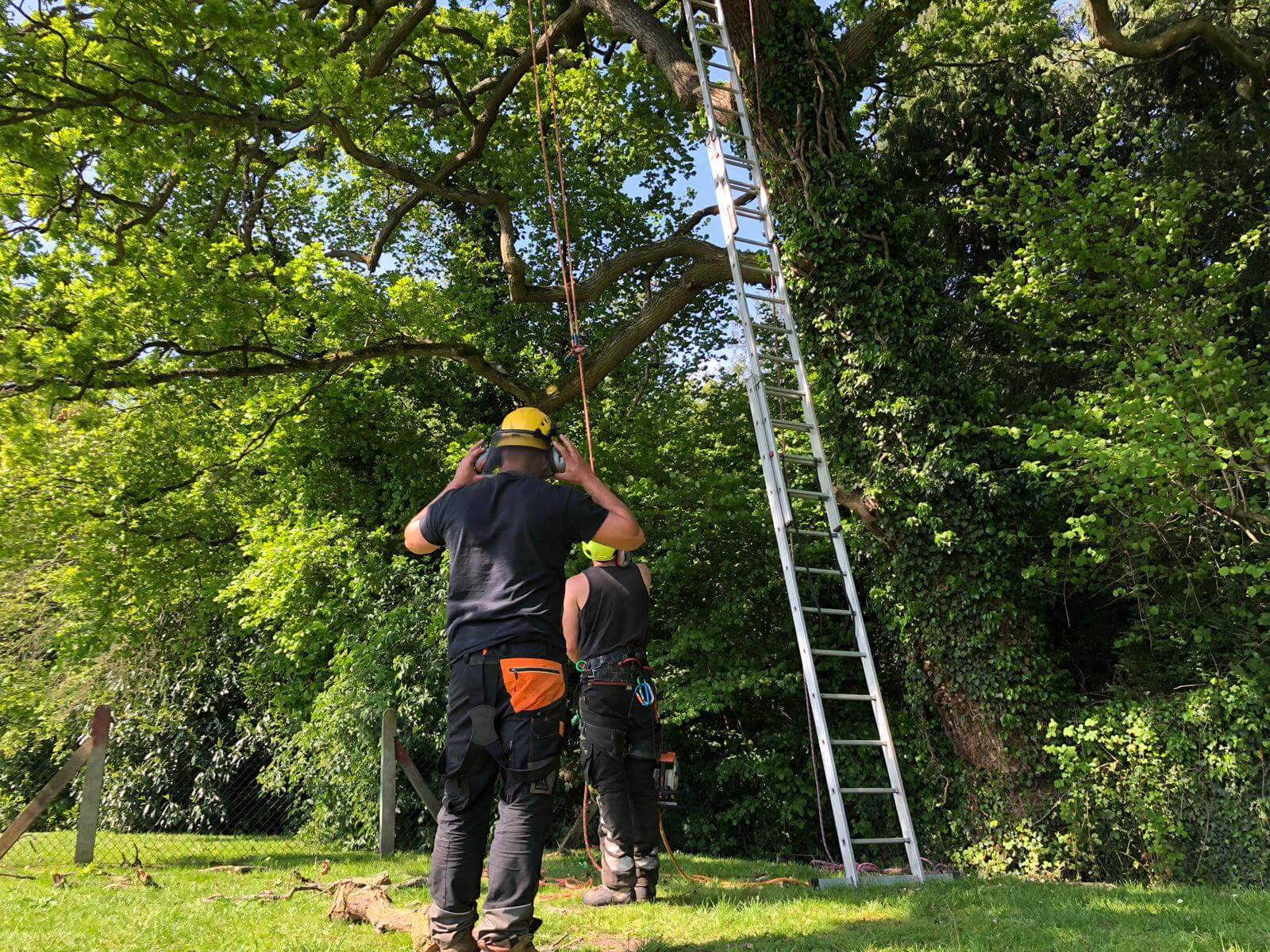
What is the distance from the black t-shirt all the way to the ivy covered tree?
451 cm

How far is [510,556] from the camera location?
3.36 meters

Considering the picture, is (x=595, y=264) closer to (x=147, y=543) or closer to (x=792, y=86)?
(x=792, y=86)

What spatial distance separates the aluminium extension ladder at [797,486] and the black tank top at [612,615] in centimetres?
140

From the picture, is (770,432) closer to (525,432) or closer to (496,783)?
(525,432)

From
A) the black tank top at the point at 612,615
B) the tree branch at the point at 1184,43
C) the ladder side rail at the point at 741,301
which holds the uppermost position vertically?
the tree branch at the point at 1184,43

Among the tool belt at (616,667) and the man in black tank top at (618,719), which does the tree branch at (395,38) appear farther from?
the tool belt at (616,667)

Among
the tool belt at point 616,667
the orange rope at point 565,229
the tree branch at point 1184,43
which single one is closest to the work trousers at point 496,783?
the tool belt at point 616,667

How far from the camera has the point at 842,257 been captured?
27.6ft

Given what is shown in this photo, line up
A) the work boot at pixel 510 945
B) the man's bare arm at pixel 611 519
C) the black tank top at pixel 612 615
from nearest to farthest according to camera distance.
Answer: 1. the work boot at pixel 510 945
2. the man's bare arm at pixel 611 519
3. the black tank top at pixel 612 615

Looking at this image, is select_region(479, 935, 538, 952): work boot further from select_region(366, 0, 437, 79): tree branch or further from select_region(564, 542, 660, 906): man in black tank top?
select_region(366, 0, 437, 79): tree branch

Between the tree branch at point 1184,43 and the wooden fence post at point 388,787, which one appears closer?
the wooden fence post at point 388,787

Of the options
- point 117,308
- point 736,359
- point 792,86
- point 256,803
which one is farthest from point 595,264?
point 256,803

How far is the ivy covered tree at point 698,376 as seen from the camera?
6.87 meters

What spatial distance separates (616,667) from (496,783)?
185cm
